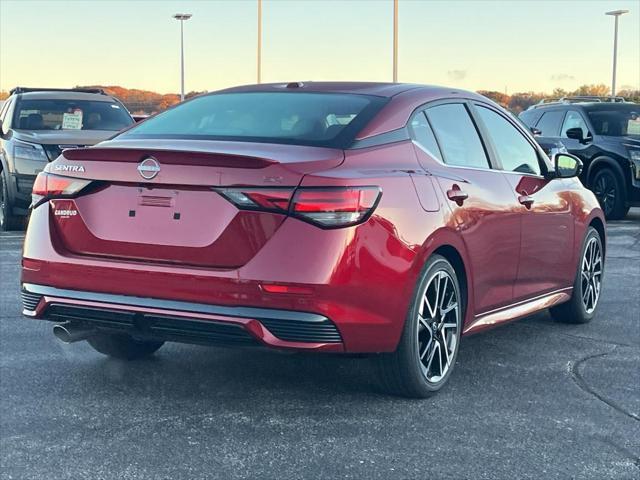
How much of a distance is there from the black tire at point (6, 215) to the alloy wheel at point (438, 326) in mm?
8591

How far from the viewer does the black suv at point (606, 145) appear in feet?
50.0

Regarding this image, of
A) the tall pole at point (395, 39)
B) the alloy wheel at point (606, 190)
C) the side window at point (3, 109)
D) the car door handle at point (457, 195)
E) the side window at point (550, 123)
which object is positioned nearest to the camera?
the car door handle at point (457, 195)

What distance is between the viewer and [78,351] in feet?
19.4

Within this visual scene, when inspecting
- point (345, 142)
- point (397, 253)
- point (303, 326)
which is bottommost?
point (303, 326)

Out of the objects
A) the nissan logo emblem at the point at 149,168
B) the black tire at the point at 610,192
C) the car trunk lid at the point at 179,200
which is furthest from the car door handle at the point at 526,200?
the black tire at the point at 610,192

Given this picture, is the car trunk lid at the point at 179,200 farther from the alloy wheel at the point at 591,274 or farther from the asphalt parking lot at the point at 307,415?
the alloy wheel at the point at 591,274

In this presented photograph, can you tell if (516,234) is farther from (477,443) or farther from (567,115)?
(567,115)

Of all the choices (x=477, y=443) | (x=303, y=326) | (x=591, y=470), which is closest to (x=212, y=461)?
(x=303, y=326)

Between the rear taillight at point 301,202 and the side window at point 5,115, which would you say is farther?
the side window at point 5,115

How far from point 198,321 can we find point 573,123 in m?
13.1

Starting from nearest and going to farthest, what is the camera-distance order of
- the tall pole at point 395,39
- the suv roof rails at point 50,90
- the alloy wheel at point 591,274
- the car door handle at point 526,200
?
the car door handle at point 526,200, the alloy wheel at point 591,274, the suv roof rails at point 50,90, the tall pole at point 395,39

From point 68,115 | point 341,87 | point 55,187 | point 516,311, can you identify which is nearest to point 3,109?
point 68,115

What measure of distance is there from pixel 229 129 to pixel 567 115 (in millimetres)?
12615

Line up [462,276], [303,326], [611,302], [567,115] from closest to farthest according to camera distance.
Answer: [303,326]
[462,276]
[611,302]
[567,115]
